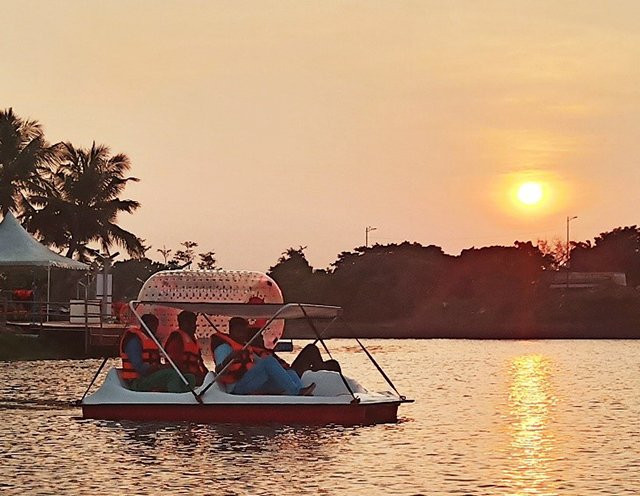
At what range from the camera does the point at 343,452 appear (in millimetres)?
23906

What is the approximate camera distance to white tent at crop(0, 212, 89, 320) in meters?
55.8

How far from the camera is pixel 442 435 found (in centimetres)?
2761

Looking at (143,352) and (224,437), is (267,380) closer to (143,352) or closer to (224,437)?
(224,437)

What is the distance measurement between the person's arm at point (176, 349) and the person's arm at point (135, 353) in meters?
0.59

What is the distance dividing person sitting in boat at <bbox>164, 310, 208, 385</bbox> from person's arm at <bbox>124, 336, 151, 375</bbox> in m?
0.60

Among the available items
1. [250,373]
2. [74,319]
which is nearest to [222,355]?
[250,373]

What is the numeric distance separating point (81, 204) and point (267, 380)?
50.4m

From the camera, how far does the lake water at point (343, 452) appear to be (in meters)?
20.4

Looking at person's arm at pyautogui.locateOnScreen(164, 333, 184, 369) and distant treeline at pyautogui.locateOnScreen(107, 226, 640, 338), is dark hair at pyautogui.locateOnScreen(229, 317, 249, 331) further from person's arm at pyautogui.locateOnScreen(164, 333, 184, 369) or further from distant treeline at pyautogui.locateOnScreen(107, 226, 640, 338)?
distant treeline at pyautogui.locateOnScreen(107, 226, 640, 338)

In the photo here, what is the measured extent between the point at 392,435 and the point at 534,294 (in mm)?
104240

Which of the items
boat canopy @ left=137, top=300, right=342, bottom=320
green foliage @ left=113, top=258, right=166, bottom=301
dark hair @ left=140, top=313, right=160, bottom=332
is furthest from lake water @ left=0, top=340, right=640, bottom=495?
green foliage @ left=113, top=258, right=166, bottom=301

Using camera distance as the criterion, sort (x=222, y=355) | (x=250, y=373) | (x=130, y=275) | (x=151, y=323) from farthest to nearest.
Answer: (x=130, y=275)
(x=151, y=323)
(x=222, y=355)
(x=250, y=373)

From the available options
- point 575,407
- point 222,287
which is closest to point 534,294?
point 222,287

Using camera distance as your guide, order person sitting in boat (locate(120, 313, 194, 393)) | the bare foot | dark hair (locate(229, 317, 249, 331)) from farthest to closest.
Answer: dark hair (locate(229, 317, 249, 331)) → person sitting in boat (locate(120, 313, 194, 393)) → the bare foot
